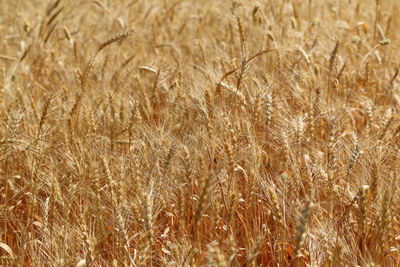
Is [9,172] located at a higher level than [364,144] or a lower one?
lower

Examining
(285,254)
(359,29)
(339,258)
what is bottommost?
(285,254)

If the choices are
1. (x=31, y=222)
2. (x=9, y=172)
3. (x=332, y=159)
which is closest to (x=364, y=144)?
(x=332, y=159)

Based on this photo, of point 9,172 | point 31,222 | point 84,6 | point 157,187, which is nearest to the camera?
point 157,187

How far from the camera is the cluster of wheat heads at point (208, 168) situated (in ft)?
4.81

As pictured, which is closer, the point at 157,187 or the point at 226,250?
the point at 226,250

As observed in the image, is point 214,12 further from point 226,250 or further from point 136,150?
point 226,250

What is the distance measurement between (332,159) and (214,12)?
8.91ft

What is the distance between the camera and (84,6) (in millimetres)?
4977

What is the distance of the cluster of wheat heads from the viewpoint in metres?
1.47

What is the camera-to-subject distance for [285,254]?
5.42ft

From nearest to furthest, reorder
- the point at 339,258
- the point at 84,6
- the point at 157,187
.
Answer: the point at 339,258, the point at 157,187, the point at 84,6

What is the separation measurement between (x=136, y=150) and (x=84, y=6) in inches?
132

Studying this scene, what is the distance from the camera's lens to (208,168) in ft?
5.77

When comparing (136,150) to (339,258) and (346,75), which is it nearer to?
(339,258)
